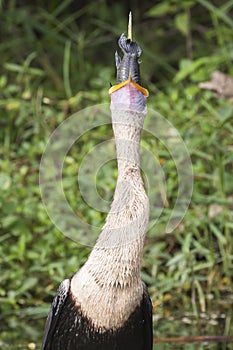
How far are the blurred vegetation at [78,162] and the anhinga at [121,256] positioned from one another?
4.58 feet

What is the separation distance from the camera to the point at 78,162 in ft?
22.1

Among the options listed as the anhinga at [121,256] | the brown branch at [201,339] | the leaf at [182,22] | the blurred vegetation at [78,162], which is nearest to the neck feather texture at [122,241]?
the anhinga at [121,256]

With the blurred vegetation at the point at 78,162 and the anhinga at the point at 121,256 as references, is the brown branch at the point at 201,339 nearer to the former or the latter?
the blurred vegetation at the point at 78,162

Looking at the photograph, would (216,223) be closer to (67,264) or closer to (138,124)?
(67,264)

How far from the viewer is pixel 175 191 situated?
637 cm

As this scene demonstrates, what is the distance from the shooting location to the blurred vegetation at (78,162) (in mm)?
5875

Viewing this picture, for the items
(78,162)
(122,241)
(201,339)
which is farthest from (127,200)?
(78,162)

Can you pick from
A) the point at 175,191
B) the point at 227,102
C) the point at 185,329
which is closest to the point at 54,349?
the point at 185,329

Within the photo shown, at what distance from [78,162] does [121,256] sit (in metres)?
2.87

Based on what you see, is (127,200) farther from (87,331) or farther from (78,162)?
(78,162)

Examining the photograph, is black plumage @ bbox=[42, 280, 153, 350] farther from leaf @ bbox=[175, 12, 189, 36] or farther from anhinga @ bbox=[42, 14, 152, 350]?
leaf @ bbox=[175, 12, 189, 36]

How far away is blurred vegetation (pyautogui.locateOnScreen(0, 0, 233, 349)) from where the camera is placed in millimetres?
5875

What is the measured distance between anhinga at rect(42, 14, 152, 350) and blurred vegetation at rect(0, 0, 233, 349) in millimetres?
1395

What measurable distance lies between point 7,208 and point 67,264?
586 mm
